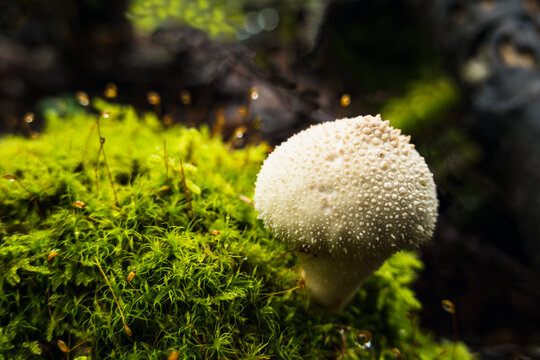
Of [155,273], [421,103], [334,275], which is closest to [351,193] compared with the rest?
[334,275]

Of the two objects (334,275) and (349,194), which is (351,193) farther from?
(334,275)

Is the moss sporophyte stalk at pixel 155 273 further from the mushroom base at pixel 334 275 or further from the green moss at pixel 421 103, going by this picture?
the green moss at pixel 421 103

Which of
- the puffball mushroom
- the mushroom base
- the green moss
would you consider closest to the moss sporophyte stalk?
the mushroom base

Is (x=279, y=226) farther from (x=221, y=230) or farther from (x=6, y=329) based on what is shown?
(x=6, y=329)

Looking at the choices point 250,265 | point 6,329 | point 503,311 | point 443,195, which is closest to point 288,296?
point 250,265

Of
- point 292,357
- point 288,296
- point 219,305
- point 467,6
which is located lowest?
point 292,357

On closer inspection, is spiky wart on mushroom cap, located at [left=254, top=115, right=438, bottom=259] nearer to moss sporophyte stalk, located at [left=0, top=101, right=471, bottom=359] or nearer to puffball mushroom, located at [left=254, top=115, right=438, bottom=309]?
puffball mushroom, located at [left=254, top=115, right=438, bottom=309]
